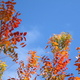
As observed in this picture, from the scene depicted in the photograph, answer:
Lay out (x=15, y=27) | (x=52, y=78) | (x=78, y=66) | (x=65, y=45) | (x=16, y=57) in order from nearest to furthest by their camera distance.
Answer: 1. (x=15, y=27)
2. (x=16, y=57)
3. (x=78, y=66)
4. (x=52, y=78)
5. (x=65, y=45)

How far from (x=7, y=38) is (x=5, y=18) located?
0.69m

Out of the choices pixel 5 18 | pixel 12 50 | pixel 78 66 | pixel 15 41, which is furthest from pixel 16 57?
pixel 78 66

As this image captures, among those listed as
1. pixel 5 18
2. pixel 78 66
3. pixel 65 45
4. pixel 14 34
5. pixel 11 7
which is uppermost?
pixel 65 45

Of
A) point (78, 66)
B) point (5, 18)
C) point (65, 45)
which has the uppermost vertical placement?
point (65, 45)

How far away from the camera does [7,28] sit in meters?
6.03

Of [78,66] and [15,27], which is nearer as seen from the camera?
[15,27]

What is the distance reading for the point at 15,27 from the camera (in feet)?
20.3

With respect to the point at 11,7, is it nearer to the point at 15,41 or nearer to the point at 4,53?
the point at 15,41

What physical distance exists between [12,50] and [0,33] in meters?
0.83

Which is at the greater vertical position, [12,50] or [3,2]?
[3,2]

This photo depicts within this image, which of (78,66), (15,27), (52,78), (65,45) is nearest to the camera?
(15,27)

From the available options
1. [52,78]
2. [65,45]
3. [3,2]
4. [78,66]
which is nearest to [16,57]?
[3,2]

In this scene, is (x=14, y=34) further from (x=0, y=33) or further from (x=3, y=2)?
(x=3, y=2)

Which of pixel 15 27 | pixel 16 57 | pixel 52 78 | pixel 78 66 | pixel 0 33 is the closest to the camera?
pixel 0 33
